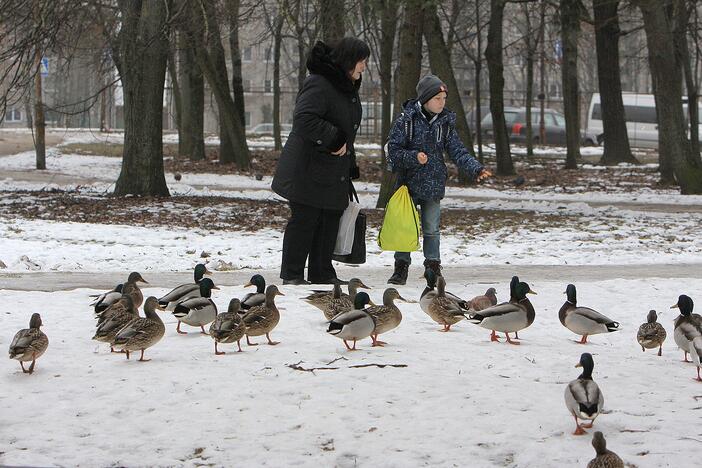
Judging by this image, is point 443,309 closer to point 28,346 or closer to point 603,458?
point 28,346

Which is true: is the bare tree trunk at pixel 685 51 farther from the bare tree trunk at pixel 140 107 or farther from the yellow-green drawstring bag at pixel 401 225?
the yellow-green drawstring bag at pixel 401 225

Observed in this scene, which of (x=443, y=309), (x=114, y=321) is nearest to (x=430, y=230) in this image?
(x=443, y=309)

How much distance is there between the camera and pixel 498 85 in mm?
30609

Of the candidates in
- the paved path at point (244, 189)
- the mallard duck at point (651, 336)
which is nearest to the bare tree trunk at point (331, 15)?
the paved path at point (244, 189)

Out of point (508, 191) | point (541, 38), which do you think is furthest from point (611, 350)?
point (541, 38)

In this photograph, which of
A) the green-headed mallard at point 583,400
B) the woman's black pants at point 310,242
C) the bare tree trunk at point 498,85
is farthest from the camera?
the bare tree trunk at point 498,85

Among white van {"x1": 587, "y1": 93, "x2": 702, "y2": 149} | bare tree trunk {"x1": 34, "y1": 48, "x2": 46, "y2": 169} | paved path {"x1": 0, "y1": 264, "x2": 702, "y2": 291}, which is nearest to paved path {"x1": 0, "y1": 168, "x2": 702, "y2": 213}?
bare tree trunk {"x1": 34, "y1": 48, "x2": 46, "y2": 169}

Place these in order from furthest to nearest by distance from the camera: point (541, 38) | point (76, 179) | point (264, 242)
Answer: point (541, 38) < point (76, 179) < point (264, 242)

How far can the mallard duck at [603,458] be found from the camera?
529 cm

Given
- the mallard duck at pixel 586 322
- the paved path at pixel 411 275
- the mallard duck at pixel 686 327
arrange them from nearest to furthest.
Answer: the mallard duck at pixel 686 327 < the mallard duck at pixel 586 322 < the paved path at pixel 411 275

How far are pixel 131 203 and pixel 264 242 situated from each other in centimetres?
508

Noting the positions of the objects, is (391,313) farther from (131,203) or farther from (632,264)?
(131,203)

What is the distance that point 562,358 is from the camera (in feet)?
26.1

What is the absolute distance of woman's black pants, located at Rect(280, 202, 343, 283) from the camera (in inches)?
408
